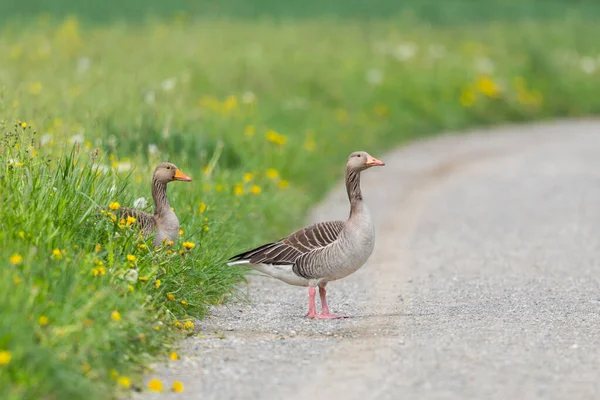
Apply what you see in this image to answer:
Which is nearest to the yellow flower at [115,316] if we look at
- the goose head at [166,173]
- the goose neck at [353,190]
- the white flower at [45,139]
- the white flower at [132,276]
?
the white flower at [132,276]

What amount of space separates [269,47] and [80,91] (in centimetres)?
915

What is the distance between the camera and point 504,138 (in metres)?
22.0

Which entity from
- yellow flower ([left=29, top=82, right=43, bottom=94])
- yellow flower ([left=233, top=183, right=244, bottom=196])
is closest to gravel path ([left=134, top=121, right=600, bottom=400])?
yellow flower ([left=233, top=183, right=244, bottom=196])

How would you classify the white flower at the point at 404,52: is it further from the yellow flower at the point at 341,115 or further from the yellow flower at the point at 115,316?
the yellow flower at the point at 115,316

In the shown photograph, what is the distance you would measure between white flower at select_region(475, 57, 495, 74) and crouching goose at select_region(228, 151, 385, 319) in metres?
17.2

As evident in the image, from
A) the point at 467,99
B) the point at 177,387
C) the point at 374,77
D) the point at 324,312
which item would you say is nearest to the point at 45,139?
the point at 324,312

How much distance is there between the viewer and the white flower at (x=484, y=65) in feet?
85.2

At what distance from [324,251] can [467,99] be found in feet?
51.3

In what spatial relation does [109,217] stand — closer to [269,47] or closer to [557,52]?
[269,47]

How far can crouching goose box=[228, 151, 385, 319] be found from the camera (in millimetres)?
8859

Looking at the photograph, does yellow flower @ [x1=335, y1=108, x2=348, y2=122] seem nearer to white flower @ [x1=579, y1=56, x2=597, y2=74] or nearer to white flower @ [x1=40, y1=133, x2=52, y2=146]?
white flower @ [x1=579, y1=56, x2=597, y2=74]

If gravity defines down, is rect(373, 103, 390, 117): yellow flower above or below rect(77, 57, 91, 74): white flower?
below

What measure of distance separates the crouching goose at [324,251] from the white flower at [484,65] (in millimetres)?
17195

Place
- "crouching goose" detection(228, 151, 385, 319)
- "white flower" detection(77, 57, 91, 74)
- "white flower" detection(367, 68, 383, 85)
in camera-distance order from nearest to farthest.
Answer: "crouching goose" detection(228, 151, 385, 319)
"white flower" detection(77, 57, 91, 74)
"white flower" detection(367, 68, 383, 85)
